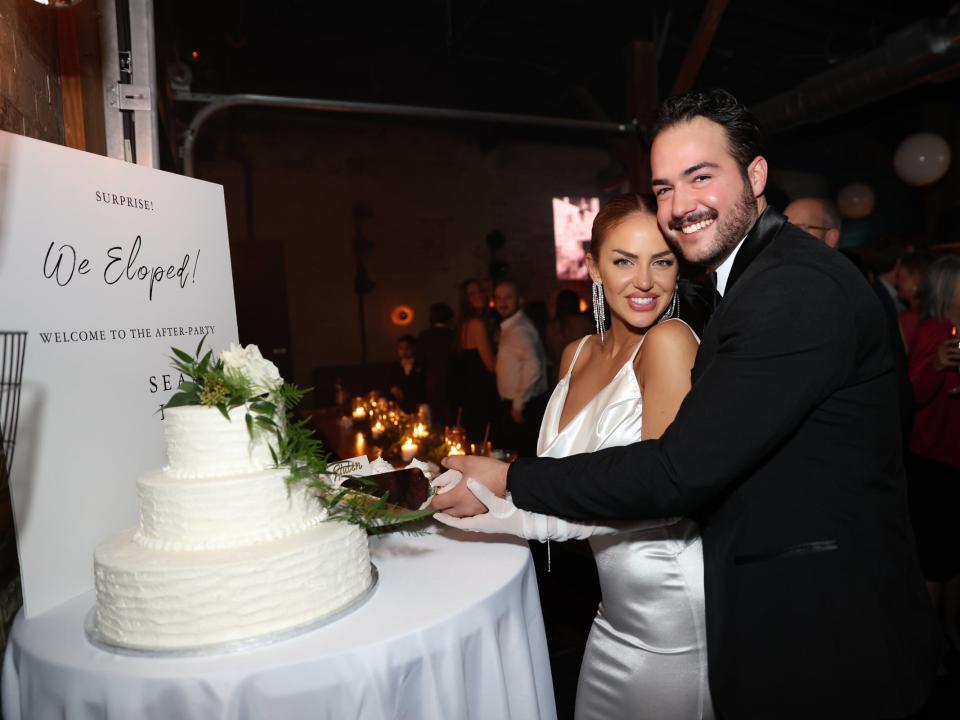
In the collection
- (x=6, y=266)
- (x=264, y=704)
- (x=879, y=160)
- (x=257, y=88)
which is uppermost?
(x=257, y=88)

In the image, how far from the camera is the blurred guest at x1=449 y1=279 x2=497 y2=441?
6.20 metres

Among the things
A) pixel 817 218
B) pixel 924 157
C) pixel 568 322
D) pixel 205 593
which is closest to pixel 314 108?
pixel 568 322

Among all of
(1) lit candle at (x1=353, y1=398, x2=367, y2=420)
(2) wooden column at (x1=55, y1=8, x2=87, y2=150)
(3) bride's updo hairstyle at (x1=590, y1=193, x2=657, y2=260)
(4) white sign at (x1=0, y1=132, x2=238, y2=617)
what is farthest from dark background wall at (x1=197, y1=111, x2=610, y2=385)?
(3) bride's updo hairstyle at (x1=590, y1=193, x2=657, y2=260)

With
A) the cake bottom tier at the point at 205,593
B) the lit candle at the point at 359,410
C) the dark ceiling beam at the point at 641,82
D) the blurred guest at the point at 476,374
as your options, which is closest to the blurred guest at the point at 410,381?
the blurred guest at the point at 476,374

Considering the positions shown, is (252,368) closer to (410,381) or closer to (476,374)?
(476,374)

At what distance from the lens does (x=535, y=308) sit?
736 centimetres

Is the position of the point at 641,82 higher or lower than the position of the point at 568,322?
higher

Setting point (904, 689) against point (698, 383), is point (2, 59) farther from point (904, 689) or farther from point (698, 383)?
point (904, 689)

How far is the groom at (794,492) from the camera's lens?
4.23 feet

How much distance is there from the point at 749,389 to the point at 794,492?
0.83 ft

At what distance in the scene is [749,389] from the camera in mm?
1278

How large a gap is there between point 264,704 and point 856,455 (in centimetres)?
117

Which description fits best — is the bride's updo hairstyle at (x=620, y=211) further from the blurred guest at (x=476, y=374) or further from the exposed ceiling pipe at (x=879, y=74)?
the exposed ceiling pipe at (x=879, y=74)

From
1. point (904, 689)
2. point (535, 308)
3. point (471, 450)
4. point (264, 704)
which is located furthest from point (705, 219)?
point (535, 308)
